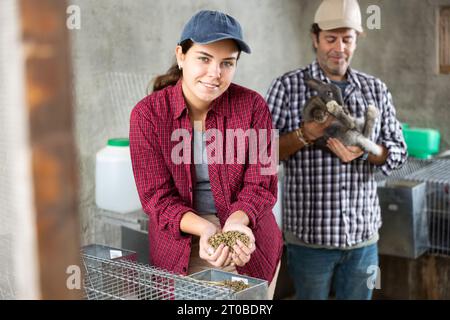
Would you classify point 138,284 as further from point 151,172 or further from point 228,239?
point 151,172

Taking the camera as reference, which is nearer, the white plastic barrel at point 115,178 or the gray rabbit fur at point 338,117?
the gray rabbit fur at point 338,117

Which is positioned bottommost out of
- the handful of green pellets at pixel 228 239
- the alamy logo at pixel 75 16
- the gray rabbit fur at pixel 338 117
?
the handful of green pellets at pixel 228 239

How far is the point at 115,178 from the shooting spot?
Answer: 8.87 ft

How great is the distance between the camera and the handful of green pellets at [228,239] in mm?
1459

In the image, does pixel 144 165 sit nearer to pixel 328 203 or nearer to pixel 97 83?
pixel 328 203

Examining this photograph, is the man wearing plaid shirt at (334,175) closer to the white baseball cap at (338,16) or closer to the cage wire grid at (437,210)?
the white baseball cap at (338,16)

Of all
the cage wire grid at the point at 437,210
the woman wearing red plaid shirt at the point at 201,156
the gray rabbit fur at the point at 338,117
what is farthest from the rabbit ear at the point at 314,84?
the cage wire grid at the point at 437,210

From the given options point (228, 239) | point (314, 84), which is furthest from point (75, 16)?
point (228, 239)

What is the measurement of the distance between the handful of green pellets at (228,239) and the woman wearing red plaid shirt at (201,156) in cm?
3

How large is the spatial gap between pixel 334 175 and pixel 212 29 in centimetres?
100

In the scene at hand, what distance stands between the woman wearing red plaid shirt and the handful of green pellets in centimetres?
3
